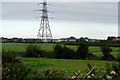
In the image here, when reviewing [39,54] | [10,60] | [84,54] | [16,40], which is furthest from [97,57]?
[16,40]

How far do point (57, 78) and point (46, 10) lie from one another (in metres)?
48.7

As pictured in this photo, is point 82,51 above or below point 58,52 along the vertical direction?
above

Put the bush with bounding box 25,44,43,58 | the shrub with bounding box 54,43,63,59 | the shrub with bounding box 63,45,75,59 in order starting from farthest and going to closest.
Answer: the bush with bounding box 25,44,43,58 < the shrub with bounding box 54,43,63,59 < the shrub with bounding box 63,45,75,59

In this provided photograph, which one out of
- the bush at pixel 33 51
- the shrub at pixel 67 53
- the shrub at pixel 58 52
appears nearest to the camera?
the shrub at pixel 67 53

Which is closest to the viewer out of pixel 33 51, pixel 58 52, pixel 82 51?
pixel 82 51

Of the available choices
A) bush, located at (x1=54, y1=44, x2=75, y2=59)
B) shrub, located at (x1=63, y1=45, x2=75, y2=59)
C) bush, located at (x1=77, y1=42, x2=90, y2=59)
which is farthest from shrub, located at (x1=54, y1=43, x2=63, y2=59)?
bush, located at (x1=77, y1=42, x2=90, y2=59)

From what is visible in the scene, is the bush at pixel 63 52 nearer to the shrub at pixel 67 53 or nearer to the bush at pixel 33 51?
the shrub at pixel 67 53

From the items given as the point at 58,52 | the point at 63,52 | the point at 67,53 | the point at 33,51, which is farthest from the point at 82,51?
the point at 33,51

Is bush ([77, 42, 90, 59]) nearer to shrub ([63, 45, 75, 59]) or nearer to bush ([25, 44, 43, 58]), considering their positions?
shrub ([63, 45, 75, 59])

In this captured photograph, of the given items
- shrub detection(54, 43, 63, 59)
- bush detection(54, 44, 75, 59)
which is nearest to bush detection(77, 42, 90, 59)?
bush detection(54, 44, 75, 59)

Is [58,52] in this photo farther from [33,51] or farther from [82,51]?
[33,51]

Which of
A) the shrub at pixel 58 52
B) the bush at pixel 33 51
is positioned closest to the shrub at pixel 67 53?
the shrub at pixel 58 52

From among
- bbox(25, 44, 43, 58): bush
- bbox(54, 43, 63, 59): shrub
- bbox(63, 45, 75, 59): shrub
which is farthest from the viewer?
bbox(25, 44, 43, 58): bush

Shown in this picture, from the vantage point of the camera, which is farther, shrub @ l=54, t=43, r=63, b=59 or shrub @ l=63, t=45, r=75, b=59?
shrub @ l=54, t=43, r=63, b=59
